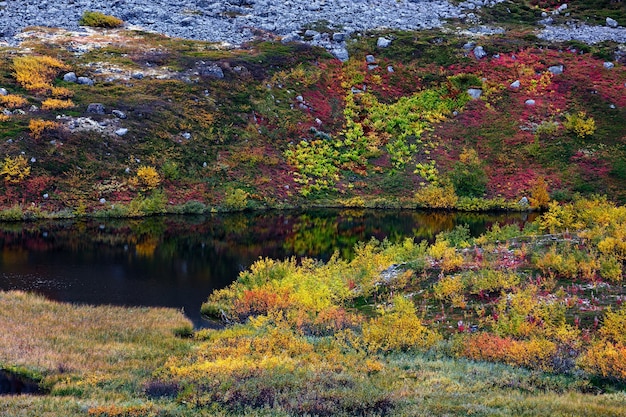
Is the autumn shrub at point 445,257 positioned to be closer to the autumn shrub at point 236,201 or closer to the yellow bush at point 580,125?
the autumn shrub at point 236,201

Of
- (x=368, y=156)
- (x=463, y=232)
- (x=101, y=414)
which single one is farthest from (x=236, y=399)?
(x=368, y=156)

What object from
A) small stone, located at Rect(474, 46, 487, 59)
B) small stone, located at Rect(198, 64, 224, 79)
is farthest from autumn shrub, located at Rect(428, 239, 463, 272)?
small stone, located at Rect(474, 46, 487, 59)

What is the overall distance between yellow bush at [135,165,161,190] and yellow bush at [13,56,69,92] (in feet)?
44.9

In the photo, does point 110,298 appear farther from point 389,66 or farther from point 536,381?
point 389,66

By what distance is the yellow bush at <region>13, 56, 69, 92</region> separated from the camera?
55.6 m

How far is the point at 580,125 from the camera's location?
62.9m

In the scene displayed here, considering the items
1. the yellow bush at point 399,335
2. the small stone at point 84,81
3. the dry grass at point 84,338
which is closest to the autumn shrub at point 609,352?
the yellow bush at point 399,335

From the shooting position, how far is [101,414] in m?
12.9

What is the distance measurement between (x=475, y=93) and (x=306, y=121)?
20.7m

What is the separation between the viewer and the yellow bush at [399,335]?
18781mm

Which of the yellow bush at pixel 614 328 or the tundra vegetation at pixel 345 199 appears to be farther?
the yellow bush at pixel 614 328

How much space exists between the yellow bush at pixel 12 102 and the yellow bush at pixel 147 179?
12.3 metres

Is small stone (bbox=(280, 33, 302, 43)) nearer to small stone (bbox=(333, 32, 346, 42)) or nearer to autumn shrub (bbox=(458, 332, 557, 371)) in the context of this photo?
small stone (bbox=(333, 32, 346, 42))

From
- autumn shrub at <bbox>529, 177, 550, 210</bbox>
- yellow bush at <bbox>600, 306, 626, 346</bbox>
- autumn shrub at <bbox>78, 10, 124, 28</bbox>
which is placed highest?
yellow bush at <bbox>600, 306, 626, 346</bbox>
